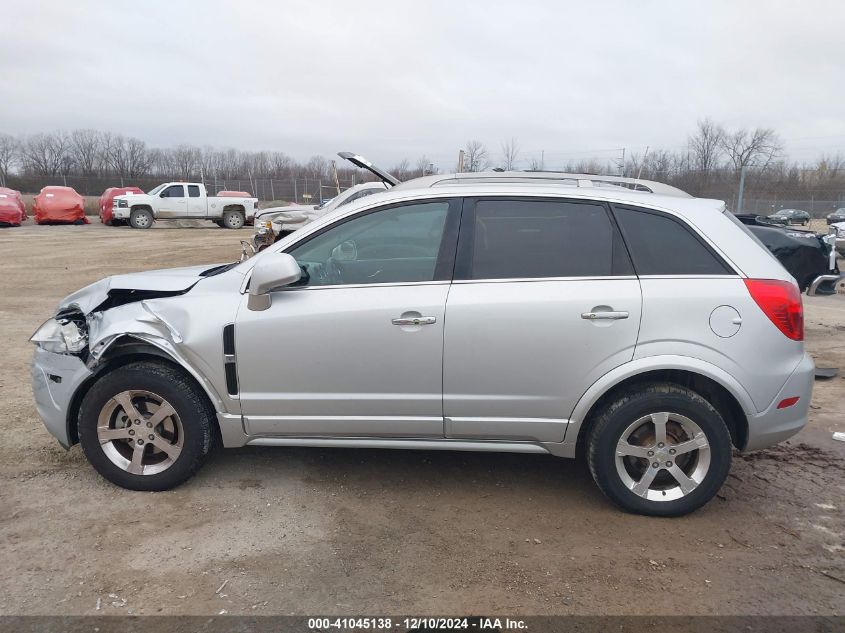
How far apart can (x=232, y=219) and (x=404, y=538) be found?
27047 mm

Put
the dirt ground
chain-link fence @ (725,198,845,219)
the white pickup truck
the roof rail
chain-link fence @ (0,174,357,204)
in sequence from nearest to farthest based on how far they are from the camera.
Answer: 1. the dirt ground
2. the roof rail
3. the white pickup truck
4. chain-link fence @ (725,198,845,219)
5. chain-link fence @ (0,174,357,204)

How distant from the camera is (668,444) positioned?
3.40 metres

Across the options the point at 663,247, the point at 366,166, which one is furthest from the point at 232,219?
the point at 663,247

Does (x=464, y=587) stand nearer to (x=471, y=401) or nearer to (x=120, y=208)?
(x=471, y=401)

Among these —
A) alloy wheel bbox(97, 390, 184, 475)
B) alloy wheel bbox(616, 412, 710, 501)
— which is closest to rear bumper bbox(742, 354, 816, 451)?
alloy wheel bbox(616, 412, 710, 501)

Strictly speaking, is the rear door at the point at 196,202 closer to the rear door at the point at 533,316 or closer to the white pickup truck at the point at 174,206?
the white pickup truck at the point at 174,206

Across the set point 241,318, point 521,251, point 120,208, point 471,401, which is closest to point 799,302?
point 521,251

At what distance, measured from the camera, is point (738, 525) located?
11.1 ft

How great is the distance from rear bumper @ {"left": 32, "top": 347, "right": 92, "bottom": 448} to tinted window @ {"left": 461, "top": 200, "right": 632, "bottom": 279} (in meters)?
2.29

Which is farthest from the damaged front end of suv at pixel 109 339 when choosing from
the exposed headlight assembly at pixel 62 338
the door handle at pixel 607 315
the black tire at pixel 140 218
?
the black tire at pixel 140 218

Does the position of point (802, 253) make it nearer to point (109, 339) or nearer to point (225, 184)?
point (109, 339)

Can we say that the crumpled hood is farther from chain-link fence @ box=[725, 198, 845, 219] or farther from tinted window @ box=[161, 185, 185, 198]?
chain-link fence @ box=[725, 198, 845, 219]

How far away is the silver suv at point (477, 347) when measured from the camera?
3.30m

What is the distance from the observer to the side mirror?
331cm
